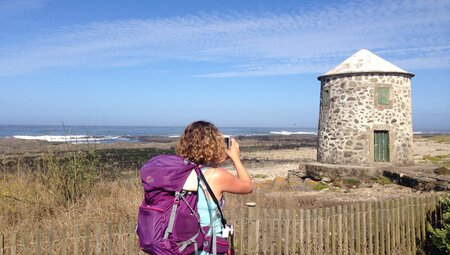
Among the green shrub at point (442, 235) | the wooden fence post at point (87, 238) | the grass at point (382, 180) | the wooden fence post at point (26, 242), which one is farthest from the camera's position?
the grass at point (382, 180)

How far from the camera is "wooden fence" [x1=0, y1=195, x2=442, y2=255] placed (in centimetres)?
477

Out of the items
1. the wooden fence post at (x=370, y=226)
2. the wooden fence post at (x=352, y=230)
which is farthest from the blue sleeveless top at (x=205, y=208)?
the wooden fence post at (x=370, y=226)

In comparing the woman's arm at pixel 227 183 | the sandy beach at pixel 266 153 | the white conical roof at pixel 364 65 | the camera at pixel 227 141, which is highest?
the white conical roof at pixel 364 65

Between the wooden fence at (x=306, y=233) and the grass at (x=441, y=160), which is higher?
the wooden fence at (x=306, y=233)

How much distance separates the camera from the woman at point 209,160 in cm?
321

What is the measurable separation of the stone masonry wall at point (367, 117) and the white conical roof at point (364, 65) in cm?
21

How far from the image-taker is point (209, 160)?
10.8ft

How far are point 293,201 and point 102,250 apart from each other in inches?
268

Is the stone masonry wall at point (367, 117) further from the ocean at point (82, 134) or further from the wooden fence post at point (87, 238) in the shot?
the wooden fence post at point (87, 238)

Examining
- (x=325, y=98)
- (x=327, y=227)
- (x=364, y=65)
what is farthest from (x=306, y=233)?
(x=325, y=98)

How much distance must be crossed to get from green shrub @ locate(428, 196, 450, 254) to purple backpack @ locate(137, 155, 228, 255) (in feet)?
15.3

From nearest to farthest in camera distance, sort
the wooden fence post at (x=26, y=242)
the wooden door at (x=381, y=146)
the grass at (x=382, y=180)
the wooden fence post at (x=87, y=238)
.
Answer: the wooden fence post at (x=26, y=242), the wooden fence post at (x=87, y=238), the grass at (x=382, y=180), the wooden door at (x=381, y=146)

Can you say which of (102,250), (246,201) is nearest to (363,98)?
(246,201)

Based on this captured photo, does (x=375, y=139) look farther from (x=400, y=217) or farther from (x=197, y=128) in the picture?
(x=197, y=128)
